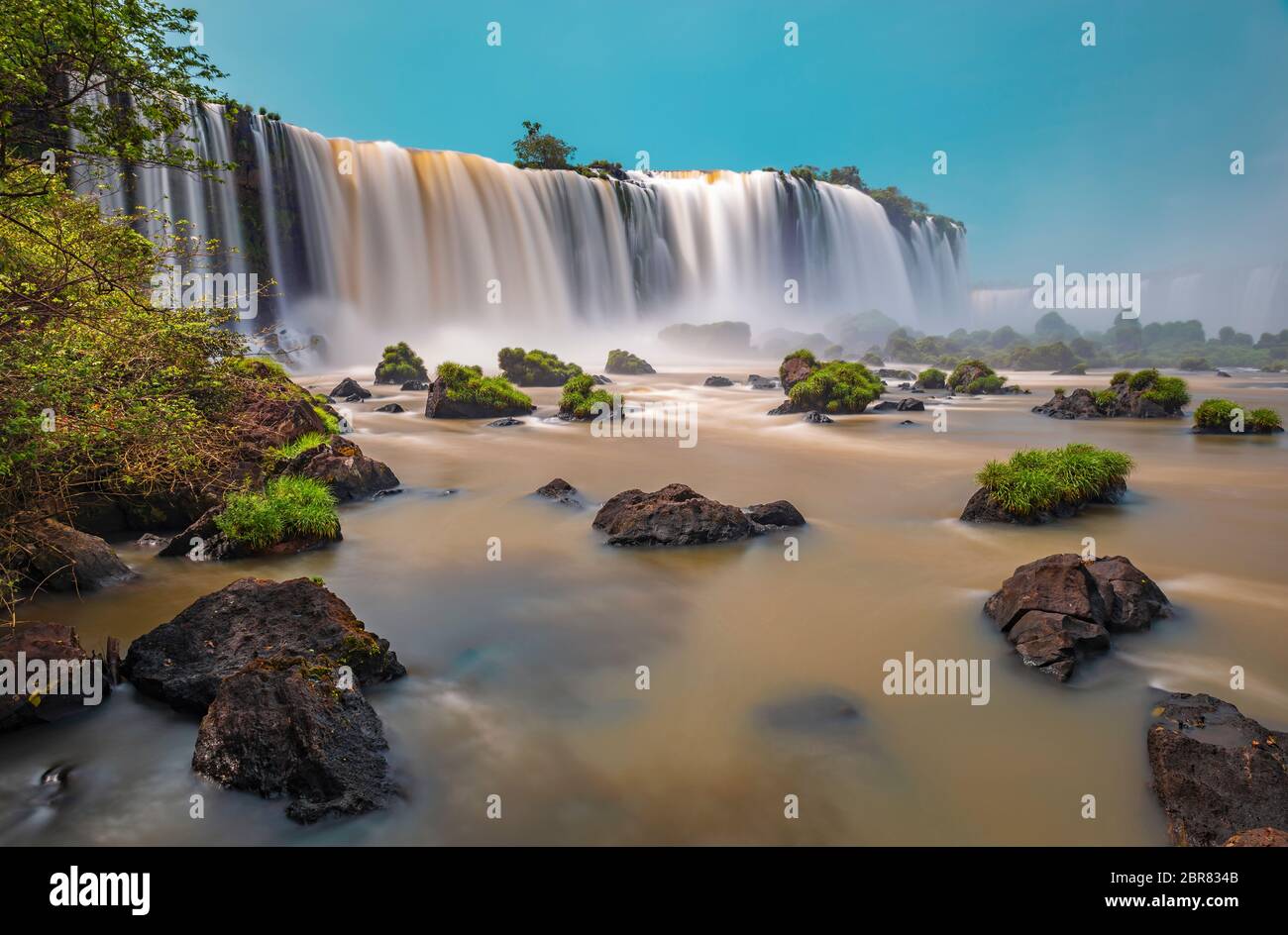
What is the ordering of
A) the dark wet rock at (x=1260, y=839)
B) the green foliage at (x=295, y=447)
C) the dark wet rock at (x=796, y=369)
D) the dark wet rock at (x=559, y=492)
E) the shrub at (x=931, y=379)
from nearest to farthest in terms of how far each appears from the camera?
the dark wet rock at (x=1260, y=839), the green foliage at (x=295, y=447), the dark wet rock at (x=559, y=492), the dark wet rock at (x=796, y=369), the shrub at (x=931, y=379)

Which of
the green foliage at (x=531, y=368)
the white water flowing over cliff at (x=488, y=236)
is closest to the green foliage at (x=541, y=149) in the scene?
the white water flowing over cliff at (x=488, y=236)

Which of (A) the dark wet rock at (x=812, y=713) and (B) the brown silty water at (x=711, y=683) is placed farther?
(A) the dark wet rock at (x=812, y=713)

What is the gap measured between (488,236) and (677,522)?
110 ft

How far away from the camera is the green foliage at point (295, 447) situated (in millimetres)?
9438

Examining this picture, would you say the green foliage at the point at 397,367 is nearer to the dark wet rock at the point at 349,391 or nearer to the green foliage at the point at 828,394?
the dark wet rock at the point at 349,391

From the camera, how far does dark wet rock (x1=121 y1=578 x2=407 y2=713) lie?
14.3 feet

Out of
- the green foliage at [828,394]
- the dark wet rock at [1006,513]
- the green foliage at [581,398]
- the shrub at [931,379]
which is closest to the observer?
the dark wet rock at [1006,513]

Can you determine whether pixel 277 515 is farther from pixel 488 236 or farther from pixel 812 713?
pixel 488 236

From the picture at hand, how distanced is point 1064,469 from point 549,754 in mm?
8548

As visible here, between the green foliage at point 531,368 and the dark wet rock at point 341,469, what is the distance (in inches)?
646

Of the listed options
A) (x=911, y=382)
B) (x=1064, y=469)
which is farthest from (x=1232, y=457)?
(x=911, y=382)

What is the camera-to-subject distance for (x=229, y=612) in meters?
4.77

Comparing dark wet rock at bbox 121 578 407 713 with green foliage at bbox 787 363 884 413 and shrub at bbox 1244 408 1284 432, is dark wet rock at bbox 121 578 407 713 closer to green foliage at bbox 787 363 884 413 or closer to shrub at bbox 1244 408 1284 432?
green foliage at bbox 787 363 884 413

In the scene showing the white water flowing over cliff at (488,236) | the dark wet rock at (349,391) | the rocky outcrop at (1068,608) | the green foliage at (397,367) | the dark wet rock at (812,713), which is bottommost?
the dark wet rock at (812,713)
